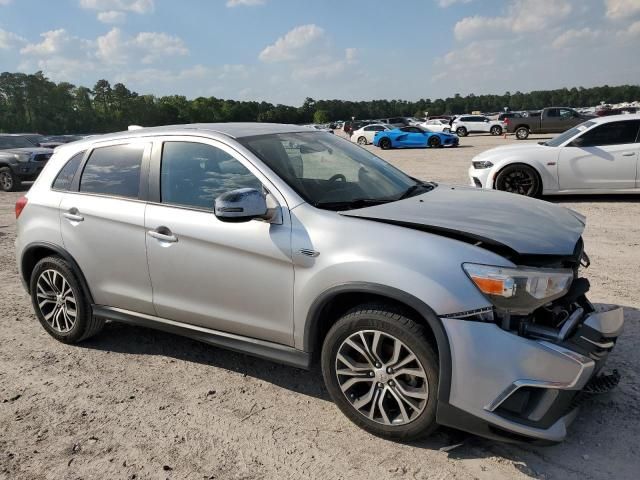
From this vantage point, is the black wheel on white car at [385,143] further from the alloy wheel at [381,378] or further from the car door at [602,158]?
the alloy wheel at [381,378]

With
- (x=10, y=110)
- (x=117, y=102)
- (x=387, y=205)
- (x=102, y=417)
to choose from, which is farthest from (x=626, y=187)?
(x=117, y=102)

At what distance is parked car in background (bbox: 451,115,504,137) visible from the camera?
40438mm

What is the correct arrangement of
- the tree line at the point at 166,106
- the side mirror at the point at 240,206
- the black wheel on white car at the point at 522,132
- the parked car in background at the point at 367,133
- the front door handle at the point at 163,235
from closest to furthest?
the side mirror at the point at 240,206 → the front door handle at the point at 163,235 → the black wheel on white car at the point at 522,132 → the parked car in background at the point at 367,133 → the tree line at the point at 166,106

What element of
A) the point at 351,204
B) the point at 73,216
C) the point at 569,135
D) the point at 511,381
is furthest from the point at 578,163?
the point at 73,216

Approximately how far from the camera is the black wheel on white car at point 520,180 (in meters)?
9.41

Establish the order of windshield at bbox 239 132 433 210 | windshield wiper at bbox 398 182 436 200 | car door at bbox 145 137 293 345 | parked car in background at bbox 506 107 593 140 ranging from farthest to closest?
parked car in background at bbox 506 107 593 140, windshield wiper at bbox 398 182 436 200, windshield at bbox 239 132 433 210, car door at bbox 145 137 293 345

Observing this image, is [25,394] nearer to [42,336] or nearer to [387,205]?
[42,336]

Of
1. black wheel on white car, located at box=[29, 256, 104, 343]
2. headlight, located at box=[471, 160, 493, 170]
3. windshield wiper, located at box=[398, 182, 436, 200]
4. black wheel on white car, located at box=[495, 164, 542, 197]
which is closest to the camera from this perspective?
windshield wiper, located at box=[398, 182, 436, 200]

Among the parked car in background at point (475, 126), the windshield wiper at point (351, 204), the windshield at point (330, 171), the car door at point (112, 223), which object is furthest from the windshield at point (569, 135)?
the parked car in background at point (475, 126)

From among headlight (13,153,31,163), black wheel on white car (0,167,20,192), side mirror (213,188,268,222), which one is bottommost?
black wheel on white car (0,167,20,192)

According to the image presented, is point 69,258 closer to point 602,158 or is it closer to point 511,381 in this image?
point 511,381

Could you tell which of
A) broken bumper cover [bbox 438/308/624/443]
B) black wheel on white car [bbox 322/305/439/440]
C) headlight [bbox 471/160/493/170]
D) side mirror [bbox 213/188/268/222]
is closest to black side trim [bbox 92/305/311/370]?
black wheel on white car [bbox 322/305/439/440]

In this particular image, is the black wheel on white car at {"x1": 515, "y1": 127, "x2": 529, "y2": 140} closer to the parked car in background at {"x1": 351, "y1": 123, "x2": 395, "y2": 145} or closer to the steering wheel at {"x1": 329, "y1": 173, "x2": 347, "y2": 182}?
the parked car in background at {"x1": 351, "y1": 123, "x2": 395, "y2": 145}

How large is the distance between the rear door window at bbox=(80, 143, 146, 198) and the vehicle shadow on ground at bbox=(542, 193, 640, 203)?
26.5 ft
